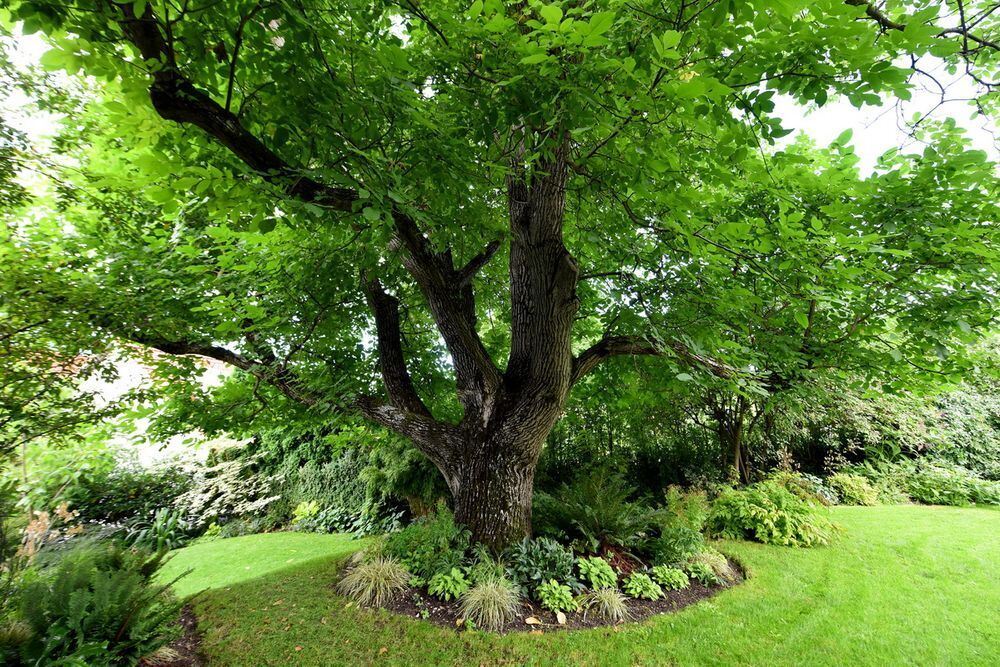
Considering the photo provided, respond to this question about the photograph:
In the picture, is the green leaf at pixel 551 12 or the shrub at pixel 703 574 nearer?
the green leaf at pixel 551 12

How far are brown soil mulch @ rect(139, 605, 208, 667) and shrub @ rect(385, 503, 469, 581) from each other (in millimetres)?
1897

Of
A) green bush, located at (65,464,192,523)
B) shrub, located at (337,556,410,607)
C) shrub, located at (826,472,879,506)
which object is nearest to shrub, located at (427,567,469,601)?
shrub, located at (337,556,410,607)

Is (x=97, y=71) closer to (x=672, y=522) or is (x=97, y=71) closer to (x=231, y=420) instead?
(x=231, y=420)

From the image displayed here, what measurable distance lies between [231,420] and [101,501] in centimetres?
632

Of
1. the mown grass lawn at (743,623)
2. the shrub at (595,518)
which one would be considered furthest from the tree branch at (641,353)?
the mown grass lawn at (743,623)

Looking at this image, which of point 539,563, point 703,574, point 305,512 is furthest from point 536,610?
point 305,512

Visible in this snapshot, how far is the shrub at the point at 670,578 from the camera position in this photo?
4.57 m

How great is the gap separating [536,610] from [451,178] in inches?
161

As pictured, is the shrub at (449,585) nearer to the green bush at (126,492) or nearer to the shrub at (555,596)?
the shrub at (555,596)

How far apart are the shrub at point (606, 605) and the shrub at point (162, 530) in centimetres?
822

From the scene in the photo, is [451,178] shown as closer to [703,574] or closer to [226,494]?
[703,574]

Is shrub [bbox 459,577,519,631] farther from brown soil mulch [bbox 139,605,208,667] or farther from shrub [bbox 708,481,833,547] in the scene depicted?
shrub [bbox 708,481,833,547]

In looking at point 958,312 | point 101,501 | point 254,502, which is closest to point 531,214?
point 958,312

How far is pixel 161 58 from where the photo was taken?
1.82 metres
